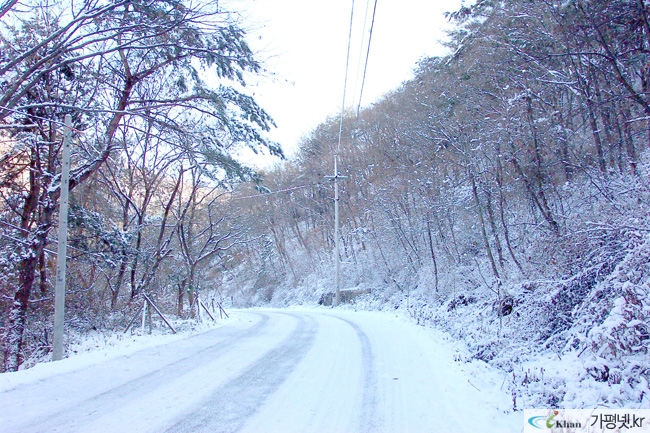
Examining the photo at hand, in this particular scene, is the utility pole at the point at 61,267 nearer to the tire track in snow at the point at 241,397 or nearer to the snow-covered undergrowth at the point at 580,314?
the tire track in snow at the point at 241,397

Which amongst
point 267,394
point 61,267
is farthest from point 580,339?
point 61,267

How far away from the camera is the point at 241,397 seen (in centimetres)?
522

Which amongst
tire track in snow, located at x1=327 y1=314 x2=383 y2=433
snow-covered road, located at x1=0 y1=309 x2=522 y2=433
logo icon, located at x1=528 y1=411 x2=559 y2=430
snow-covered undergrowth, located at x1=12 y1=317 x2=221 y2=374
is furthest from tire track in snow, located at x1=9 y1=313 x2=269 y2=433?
logo icon, located at x1=528 y1=411 x2=559 y2=430

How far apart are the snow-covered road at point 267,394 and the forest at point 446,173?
944 millimetres

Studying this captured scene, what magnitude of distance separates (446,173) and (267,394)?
44.8 feet

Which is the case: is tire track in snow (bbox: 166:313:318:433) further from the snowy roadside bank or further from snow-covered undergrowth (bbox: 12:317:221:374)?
snow-covered undergrowth (bbox: 12:317:221:374)

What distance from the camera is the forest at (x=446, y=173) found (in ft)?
21.8

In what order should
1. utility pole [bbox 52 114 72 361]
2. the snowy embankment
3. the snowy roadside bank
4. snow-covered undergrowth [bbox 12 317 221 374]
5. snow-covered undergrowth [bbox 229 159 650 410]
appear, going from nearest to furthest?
the snowy embankment < snow-covered undergrowth [bbox 229 159 650 410] < the snowy roadside bank < utility pole [bbox 52 114 72 361] < snow-covered undergrowth [bbox 12 317 221 374]

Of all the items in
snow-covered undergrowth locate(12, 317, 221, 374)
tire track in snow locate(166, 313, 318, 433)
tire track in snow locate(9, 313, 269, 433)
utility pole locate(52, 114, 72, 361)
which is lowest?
tire track in snow locate(166, 313, 318, 433)

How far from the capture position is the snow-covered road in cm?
429

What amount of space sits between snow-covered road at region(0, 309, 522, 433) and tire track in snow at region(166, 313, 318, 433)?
0.04 feet

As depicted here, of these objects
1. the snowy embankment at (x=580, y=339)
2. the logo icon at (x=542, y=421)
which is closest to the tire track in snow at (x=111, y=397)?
the logo icon at (x=542, y=421)

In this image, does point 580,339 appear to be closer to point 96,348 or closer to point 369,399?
point 369,399

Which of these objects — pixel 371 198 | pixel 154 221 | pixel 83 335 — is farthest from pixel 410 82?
A: pixel 83 335
